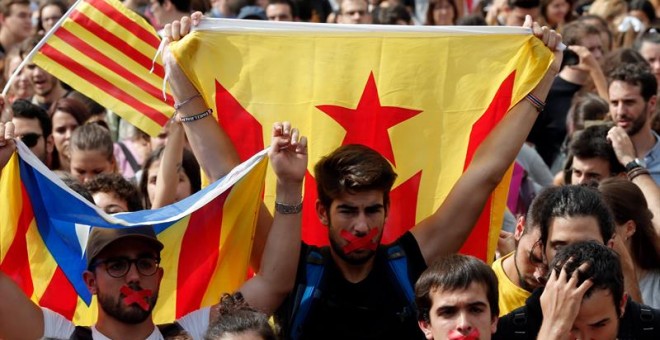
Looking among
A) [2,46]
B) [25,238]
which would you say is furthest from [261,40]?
[2,46]

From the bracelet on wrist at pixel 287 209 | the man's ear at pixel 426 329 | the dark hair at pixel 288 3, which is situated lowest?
the man's ear at pixel 426 329

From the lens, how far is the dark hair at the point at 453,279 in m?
5.93

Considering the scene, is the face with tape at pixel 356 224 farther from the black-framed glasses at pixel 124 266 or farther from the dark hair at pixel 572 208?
the black-framed glasses at pixel 124 266

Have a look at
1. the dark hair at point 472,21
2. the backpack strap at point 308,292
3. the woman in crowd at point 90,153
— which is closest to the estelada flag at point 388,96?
the backpack strap at point 308,292

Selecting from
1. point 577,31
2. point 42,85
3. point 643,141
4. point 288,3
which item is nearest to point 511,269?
point 643,141

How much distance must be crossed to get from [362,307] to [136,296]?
921 millimetres

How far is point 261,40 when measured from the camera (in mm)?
7133

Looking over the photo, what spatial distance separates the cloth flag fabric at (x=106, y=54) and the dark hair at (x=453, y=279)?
291 centimetres

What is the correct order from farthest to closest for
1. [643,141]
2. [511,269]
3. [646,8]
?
[646,8] → [643,141] → [511,269]

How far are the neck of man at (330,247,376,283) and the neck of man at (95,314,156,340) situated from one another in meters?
0.85

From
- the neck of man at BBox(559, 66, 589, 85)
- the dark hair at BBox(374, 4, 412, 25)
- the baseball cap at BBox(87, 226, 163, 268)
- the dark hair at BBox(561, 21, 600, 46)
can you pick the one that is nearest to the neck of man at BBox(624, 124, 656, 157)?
the neck of man at BBox(559, 66, 589, 85)

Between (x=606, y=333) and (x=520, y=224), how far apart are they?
1326mm

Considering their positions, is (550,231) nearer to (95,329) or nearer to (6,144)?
(95,329)

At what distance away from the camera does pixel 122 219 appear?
253 inches
